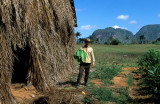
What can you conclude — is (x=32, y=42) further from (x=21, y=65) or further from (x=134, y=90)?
(x=134, y=90)

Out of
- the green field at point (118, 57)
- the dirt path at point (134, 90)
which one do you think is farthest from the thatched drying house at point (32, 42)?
the green field at point (118, 57)

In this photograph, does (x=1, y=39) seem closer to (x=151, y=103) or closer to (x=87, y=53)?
(x=87, y=53)

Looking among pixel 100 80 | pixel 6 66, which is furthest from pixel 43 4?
pixel 100 80

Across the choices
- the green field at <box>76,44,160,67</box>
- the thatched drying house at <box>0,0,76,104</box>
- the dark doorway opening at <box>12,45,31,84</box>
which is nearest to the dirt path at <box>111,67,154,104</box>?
the thatched drying house at <box>0,0,76,104</box>

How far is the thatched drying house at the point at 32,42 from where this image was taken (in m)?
4.27

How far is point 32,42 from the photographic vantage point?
517 cm

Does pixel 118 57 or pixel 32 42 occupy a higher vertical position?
pixel 32 42

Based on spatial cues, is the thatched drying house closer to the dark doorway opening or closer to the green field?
the dark doorway opening

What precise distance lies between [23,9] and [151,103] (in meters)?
4.53

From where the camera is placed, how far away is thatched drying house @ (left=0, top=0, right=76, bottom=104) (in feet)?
14.0

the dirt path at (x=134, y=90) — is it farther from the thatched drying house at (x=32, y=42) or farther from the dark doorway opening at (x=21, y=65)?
the dark doorway opening at (x=21, y=65)

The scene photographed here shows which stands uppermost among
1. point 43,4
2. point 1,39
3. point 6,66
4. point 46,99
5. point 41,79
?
point 43,4

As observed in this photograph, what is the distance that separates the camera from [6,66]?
4.29 metres

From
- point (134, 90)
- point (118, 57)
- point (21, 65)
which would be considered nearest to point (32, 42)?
point (21, 65)
